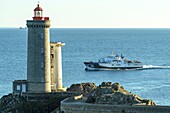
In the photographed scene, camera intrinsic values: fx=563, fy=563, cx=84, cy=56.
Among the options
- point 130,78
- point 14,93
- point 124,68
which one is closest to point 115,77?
point 130,78

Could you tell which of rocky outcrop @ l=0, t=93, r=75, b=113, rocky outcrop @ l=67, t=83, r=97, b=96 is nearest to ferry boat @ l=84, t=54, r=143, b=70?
rocky outcrop @ l=67, t=83, r=97, b=96

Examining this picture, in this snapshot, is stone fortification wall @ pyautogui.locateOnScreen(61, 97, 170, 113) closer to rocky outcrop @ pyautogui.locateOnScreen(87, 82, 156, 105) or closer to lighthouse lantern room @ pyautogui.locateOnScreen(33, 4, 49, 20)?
rocky outcrop @ pyautogui.locateOnScreen(87, 82, 156, 105)

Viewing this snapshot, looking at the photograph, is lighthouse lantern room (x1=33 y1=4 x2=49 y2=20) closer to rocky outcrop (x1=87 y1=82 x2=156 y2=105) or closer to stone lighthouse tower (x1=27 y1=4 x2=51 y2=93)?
stone lighthouse tower (x1=27 y1=4 x2=51 y2=93)

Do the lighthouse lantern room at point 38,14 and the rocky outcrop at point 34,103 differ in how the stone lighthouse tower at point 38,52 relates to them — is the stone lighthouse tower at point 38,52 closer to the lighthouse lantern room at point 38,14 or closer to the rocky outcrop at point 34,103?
the lighthouse lantern room at point 38,14

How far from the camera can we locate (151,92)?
5822 centimetres

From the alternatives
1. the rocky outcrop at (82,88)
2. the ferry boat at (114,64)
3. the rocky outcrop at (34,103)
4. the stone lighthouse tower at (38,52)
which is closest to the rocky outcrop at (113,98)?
the rocky outcrop at (34,103)

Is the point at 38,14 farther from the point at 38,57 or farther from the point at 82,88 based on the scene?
the point at 82,88

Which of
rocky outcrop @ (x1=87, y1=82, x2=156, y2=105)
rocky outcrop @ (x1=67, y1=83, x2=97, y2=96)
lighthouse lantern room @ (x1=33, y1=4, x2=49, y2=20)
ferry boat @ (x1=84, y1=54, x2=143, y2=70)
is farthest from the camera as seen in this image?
ferry boat @ (x1=84, y1=54, x2=143, y2=70)

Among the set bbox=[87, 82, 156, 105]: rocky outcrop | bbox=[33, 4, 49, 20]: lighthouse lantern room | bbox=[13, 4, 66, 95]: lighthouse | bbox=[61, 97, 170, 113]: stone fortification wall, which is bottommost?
bbox=[61, 97, 170, 113]: stone fortification wall

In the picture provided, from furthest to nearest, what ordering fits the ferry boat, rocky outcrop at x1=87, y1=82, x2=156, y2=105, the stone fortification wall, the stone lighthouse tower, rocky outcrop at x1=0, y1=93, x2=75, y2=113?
the ferry boat, the stone lighthouse tower, rocky outcrop at x1=0, y1=93, x2=75, y2=113, rocky outcrop at x1=87, y1=82, x2=156, y2=105, the stone fortification wall

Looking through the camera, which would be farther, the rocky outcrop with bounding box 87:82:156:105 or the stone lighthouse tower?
the stone lighthouse tower

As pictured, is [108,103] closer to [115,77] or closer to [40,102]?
[40,102]

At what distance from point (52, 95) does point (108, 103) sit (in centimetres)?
763

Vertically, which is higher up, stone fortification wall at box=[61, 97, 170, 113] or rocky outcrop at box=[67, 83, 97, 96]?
rocky outcrop at box=[67, 83, 97, 96]
